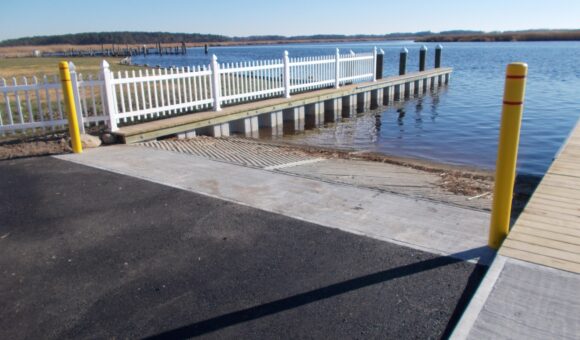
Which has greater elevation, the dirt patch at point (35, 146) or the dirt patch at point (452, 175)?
the dirt patch at point (35, 146)

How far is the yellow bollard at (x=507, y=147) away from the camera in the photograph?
3.77 m

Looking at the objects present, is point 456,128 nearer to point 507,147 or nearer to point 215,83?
point 215,83

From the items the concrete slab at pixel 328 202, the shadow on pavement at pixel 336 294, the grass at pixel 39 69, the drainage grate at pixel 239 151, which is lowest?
the drainage grate at pixel 239 151

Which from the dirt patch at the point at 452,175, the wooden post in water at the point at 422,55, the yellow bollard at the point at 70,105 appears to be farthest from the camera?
the wooden post in water at the point at 422,55

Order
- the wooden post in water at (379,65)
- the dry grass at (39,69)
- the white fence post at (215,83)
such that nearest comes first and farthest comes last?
the white fence post at (215,83), the wooden post in water at (379,65), the dry grass at (39,69)

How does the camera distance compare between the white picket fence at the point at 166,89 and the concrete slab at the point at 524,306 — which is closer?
the concrete slab at the point at 524,306

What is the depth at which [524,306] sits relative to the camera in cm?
320

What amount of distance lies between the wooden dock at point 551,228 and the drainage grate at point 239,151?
13.7ft

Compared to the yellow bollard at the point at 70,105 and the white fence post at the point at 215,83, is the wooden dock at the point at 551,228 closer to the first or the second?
the yellow bollard at the point at 70,105

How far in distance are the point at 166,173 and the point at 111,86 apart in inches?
136

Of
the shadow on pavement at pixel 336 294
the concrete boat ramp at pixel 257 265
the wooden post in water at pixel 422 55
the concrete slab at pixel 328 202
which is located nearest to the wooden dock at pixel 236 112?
the concrete slab at pixel 328 202

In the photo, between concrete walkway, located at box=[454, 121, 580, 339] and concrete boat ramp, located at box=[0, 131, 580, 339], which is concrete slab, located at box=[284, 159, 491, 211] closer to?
concrete boat ramp, located at box=[0, 131, 580, 339]

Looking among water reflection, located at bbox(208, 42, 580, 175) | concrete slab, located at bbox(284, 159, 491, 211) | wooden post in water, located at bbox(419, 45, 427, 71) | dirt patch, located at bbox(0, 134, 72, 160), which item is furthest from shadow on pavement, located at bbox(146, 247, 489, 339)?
wooden post in water, located at bbox(419, 45, 427, 71)

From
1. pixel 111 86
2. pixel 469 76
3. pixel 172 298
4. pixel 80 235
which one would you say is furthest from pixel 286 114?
pixel 469 76
